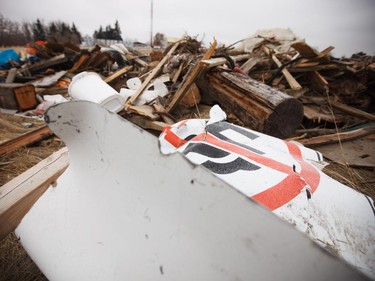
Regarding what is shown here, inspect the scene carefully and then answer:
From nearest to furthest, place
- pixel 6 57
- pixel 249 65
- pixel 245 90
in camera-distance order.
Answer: pixel 245 90 → pixel 249 65 → pixel 6 57

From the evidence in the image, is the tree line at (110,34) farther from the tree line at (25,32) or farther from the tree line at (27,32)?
the tree line at (25,32)

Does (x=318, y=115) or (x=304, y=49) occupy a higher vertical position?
(x=304, y=49)

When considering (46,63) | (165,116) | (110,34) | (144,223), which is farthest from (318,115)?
(110,34)

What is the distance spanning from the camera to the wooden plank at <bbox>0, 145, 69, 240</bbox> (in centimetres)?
119

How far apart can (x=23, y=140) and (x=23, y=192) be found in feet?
5.58

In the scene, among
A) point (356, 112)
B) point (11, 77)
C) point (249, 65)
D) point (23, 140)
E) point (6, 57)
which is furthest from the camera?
point (6, 57)

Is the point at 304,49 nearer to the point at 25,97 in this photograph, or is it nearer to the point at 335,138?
the point at 335,138

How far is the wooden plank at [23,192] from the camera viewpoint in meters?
1.19

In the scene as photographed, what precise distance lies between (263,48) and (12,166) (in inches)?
208

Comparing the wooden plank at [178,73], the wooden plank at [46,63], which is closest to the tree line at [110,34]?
the wooden plank at [46,63]

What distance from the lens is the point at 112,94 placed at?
2568 mm

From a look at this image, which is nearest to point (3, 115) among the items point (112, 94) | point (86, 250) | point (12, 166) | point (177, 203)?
point (12, 166)

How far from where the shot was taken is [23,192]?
50.9 inches

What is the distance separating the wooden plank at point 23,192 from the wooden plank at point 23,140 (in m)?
1.30
